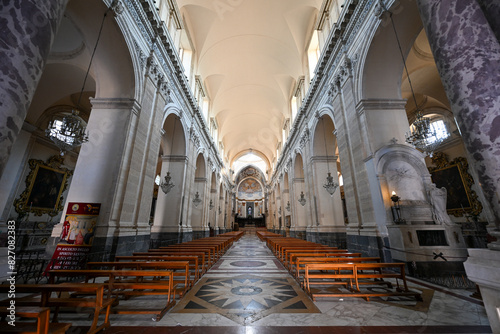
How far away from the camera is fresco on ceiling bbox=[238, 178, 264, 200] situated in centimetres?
3941

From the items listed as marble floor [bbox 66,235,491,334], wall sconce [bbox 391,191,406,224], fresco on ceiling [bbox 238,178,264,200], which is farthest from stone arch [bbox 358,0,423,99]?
fresco on ceiling [bbox 238,178,264,200]

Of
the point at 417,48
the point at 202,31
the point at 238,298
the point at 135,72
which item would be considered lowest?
the point at 238,298

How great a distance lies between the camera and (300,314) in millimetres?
2580

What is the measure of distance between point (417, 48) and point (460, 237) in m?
7.34

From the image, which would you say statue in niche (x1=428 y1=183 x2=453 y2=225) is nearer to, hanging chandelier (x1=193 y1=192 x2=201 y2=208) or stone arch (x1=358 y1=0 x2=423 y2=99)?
stone arch (x1=358 y1=0 x2=423 y2=99)

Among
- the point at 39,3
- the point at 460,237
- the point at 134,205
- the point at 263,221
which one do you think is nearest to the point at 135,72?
the point at 134,205

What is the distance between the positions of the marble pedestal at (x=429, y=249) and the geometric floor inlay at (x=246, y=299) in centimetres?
270

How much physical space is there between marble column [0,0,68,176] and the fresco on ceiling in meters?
38.0

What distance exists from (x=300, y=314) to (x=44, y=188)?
13.2m

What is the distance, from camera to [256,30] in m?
12.0

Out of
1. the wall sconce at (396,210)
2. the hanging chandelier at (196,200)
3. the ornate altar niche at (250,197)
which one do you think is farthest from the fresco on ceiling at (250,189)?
the wall sconce at (396,210)

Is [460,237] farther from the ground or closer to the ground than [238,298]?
farther from the ground

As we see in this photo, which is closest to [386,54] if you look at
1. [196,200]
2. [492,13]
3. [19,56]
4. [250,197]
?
[492,13]

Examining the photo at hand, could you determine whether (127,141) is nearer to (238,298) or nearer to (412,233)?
(238,298)
